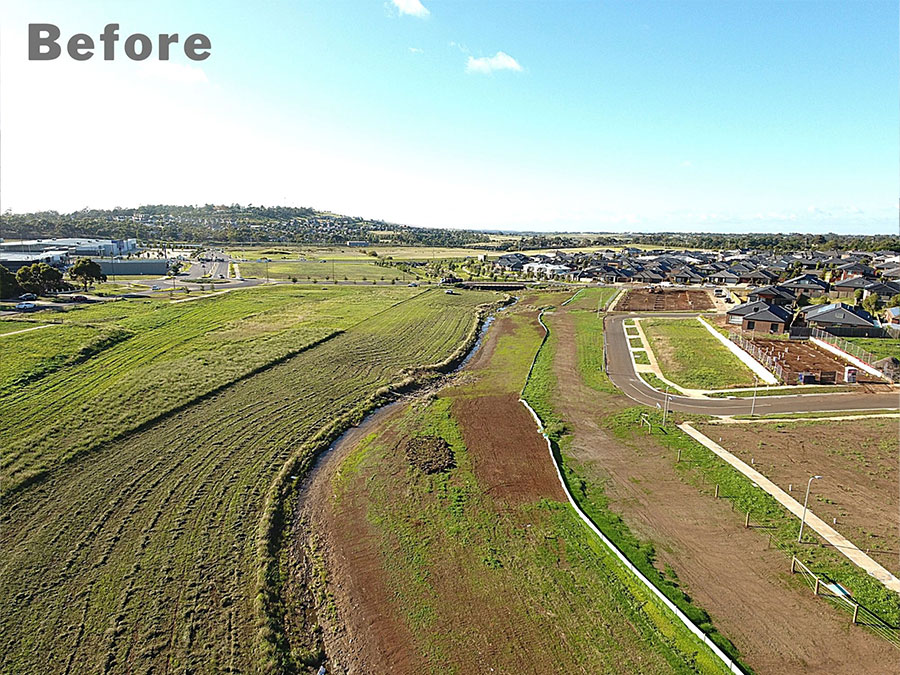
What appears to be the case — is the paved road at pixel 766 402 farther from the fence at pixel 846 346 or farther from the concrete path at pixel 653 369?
the fence at pixel 846 346

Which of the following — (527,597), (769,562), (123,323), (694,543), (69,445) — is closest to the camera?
(527,597)

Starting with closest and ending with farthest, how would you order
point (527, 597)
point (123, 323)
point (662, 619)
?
point (662, 619), point (527, 597), point (123, 323)

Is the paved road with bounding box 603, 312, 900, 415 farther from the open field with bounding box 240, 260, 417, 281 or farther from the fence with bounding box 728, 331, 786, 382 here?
the open field with bounding box 240, 260, 417, 281

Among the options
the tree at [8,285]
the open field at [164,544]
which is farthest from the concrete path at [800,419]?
the tree at [8,285]

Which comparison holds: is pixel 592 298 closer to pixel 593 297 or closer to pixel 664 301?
pixel 593 297

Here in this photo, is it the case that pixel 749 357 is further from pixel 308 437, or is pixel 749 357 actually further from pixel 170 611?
pixel 170 611

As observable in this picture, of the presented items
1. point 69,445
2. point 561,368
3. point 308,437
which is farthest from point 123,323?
point 561,368

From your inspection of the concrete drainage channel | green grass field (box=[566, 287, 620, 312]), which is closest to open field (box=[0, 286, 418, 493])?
the concrete drainage channel

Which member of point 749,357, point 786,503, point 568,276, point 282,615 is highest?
point 568,276
